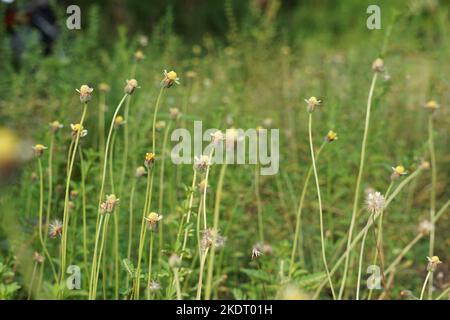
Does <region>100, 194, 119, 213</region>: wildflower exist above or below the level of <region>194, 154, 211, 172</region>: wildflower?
below

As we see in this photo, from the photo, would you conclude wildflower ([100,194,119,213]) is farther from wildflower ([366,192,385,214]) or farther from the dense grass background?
wildflower ([366,192,385,214])

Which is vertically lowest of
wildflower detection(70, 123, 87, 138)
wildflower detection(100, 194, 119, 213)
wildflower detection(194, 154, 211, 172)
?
wildflower detection(100, 194, 119, 213)

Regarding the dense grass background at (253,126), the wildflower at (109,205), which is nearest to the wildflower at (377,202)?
the dense grass background at (253,126)

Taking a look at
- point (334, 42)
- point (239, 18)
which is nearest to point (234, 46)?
point (334, 42)

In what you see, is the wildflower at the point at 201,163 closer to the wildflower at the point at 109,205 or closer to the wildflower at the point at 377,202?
the wildflower at the point at 109,205

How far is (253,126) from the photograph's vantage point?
2172 millimetres

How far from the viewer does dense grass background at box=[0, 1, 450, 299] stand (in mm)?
1847

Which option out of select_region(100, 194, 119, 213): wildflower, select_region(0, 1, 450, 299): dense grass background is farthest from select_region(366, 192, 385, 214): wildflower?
select_region(100, 194, 119, 213): wildflower

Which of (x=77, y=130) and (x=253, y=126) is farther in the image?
(x=253, y=126)

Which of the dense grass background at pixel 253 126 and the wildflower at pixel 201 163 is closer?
the wildflower at pixel 201 163

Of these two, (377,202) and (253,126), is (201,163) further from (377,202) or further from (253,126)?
(253,126)

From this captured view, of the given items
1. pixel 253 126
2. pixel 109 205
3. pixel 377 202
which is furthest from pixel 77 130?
pixel 253 126

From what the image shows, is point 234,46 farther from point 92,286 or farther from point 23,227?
point 92,286

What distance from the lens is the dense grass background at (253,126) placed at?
1.85 m
